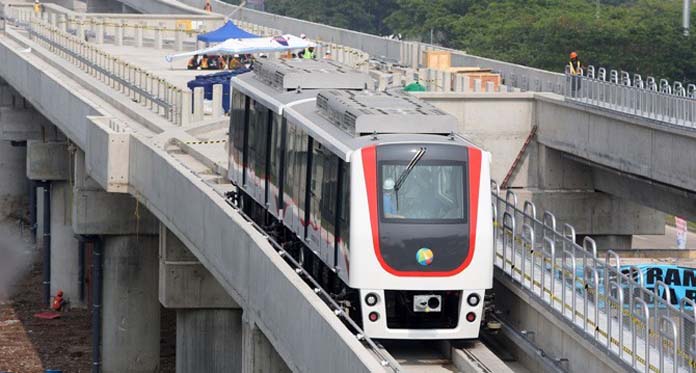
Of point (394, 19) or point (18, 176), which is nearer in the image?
point (18, 176)

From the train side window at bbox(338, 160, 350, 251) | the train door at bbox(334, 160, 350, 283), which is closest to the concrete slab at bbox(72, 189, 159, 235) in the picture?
the train door at bbox(334, 160, 350, 283)

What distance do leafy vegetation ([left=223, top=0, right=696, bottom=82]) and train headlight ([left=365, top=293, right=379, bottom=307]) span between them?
54538mm

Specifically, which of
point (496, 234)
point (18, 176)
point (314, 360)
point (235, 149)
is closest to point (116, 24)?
point (18, 176)

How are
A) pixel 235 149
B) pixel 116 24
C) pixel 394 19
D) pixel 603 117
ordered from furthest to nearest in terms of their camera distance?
1. pixel 394 19
2. pixel 116 24
3. pixel 603 117
4. pixel 235 149

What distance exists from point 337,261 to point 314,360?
98.6 inches

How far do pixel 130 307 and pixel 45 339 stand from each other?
4624 mm

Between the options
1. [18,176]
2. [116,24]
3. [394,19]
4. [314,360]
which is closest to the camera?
[314,360]

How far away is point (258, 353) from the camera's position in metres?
23.3

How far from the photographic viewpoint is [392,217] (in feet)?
66.8

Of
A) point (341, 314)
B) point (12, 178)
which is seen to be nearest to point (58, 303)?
point (12, 178)

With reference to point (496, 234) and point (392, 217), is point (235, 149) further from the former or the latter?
point (392, 217)

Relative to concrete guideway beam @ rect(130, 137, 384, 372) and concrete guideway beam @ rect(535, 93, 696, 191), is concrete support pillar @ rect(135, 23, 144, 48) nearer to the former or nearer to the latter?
concrete guideway beam @ rect(535, 93, 696, 191)

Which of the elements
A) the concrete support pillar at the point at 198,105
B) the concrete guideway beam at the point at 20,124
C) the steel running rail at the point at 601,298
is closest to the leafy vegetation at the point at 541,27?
the concrete guideway beam at the point at 20,124

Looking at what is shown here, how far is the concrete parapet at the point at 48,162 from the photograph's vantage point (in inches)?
1938
